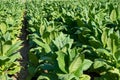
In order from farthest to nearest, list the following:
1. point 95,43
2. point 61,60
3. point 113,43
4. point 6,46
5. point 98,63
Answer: point 95,43 < point 6,46 < point 113,43 < point 98,63 < point 61,60

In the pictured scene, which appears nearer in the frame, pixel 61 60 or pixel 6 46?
pixel 61 60

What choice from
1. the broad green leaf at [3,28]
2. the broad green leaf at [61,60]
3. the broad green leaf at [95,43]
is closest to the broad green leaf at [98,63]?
the broad green leaf at [61,60]

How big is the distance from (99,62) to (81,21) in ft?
7.70

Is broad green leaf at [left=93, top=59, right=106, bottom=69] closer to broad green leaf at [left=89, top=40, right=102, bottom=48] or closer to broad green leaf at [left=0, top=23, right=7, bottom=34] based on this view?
broad green leaf at [left=89, top=40, right=102, bottom=48]

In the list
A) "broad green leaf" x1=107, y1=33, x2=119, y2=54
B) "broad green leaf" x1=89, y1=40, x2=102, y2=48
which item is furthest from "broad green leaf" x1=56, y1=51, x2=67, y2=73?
"broad green leaf" x1=89, y1=40, x2=102, y2=48

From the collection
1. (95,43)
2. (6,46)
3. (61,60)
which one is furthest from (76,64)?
(6,46)

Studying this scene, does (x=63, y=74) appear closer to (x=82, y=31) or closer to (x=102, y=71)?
(x=102, y=71)

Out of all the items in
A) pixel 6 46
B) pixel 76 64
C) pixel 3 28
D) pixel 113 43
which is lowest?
pixel 76 64

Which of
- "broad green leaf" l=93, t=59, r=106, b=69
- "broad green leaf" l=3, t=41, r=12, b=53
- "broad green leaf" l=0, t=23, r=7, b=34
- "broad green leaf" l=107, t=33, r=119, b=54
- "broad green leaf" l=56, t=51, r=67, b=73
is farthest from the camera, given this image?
"broad green leaf" l=0, t=23, r=7, b=34

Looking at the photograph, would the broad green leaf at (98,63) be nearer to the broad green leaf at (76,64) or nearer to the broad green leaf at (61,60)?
the broad green leaf at (76,64)

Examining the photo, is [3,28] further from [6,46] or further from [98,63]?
[98,63]

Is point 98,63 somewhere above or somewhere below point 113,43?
below

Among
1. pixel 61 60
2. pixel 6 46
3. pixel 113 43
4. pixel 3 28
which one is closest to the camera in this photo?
pixel 61 60

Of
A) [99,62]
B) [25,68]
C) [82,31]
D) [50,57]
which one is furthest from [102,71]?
[25,68]
